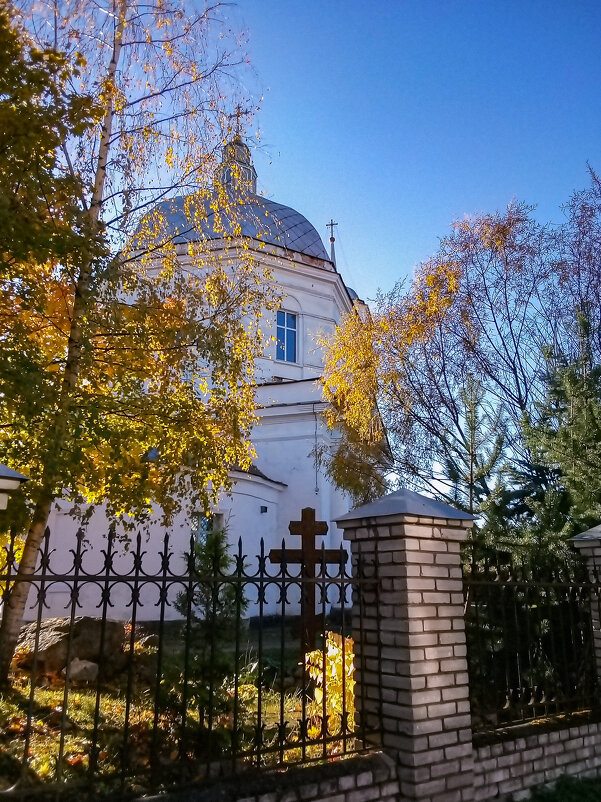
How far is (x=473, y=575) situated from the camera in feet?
12.8

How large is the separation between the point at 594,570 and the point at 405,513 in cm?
234

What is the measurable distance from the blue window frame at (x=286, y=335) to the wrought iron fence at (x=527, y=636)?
12583 mm

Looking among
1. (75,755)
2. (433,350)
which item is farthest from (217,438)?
(433,350)

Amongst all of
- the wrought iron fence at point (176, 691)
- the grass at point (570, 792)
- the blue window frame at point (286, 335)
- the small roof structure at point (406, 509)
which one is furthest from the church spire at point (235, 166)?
the blue window frame at point (286, 335)

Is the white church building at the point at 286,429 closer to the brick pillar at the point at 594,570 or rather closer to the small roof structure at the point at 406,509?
the brick pillar at the point at 594,570

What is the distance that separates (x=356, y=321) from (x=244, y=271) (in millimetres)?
5479

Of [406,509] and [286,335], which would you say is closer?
[406,509]

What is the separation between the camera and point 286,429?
15.6 metres

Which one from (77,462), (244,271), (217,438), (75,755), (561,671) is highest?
(244,271)

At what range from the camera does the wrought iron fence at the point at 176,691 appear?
2.81 m

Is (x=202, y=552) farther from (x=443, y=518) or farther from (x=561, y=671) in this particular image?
(x=561, y=671)

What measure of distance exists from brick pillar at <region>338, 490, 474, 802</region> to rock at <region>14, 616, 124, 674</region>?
3524 mm

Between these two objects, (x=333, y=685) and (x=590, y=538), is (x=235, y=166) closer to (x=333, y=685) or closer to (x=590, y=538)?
(x=590, y=538)

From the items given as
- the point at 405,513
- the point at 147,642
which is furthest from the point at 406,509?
the point at 147,642
